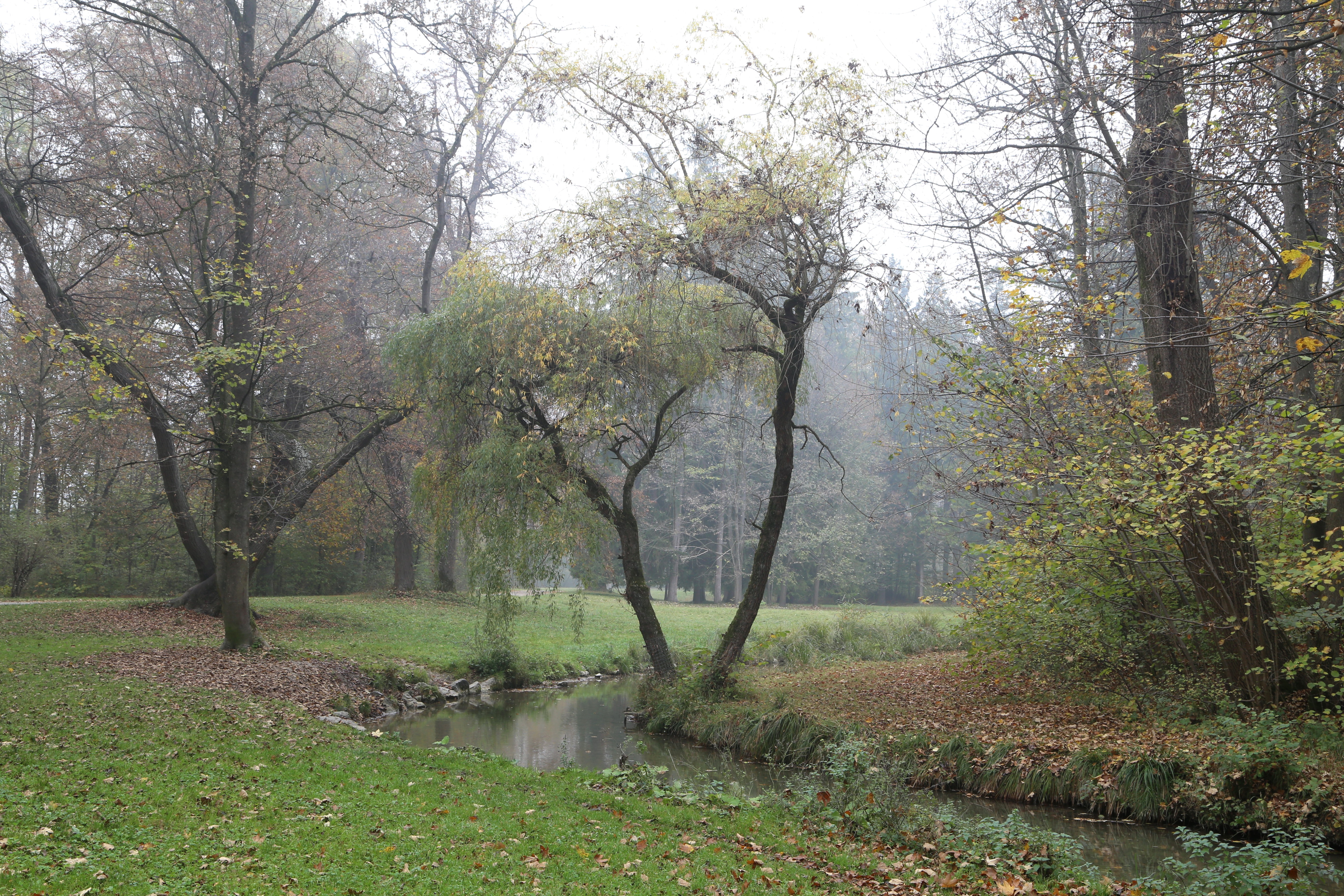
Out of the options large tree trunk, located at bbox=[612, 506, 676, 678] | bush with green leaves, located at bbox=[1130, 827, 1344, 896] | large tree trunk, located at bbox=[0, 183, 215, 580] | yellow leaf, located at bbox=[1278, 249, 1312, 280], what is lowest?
bush with green leaves, located at bbox=[1130, 827, 1344, 896]

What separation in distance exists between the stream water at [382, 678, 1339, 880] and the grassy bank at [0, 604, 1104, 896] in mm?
1360

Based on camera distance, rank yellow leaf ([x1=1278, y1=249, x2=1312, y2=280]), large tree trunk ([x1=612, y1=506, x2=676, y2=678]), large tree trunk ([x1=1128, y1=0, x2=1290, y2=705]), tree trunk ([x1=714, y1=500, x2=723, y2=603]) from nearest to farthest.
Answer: yellow leaf ([x1=1278, y1=249, x2=1312, y2=280]), large tree trunk ([x1=1128, y1=0, x2=1290, y2=705]), large tree trunk ([x1=612, y1=506, x2=676, y2=678]), tree trunk ([x1=714, y1=500, x2=723, y2=603])

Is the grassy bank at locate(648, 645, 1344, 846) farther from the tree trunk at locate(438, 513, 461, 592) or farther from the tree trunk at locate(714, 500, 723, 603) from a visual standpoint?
the tree trunk at locate(714, 500, 723, 603)

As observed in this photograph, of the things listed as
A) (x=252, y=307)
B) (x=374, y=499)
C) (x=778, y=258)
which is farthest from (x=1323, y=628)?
(x=374, y=499)

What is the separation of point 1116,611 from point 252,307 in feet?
41.4

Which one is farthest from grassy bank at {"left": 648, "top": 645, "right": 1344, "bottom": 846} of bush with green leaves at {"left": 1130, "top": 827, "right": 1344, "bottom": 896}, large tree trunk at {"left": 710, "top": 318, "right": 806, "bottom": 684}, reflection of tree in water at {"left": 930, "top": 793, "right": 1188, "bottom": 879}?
large tree trunk at {"left": 710, "top": 318, "right": 806, "bottom": 684}

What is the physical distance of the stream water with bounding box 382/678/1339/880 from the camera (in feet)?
22.3

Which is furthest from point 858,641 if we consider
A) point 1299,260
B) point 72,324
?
point 72,324

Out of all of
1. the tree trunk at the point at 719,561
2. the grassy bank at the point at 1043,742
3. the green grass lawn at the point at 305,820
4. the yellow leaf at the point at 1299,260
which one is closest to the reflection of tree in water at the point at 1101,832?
the grassy bank at the point at 1043,742

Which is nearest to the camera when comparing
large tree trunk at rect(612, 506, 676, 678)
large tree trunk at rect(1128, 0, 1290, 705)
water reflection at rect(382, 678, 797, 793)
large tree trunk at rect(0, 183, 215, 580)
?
large tree trunk at rect(1128, 0, 1290, 705)

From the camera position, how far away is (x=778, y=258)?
1016cm

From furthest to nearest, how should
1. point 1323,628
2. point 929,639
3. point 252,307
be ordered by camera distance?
point 929,639, point 252,307, point 1323,628

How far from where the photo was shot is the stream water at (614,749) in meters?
6.81

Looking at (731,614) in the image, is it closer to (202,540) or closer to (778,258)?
(202,540)
